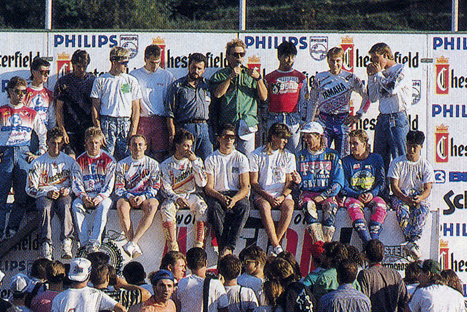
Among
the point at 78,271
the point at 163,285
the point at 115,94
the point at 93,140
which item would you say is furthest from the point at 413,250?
the point at 78,271

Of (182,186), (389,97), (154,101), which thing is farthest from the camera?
(154,101)

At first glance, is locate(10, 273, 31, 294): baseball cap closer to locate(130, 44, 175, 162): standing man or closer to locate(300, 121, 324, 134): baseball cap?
locate(130, 44, 175, 162): standing man

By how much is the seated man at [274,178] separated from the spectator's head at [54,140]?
2525mm

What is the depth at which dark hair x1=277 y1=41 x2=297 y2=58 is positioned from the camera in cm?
1301

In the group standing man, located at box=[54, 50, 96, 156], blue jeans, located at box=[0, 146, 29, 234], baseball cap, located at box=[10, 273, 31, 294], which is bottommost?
baseball cap, located at box=[10, 273, 31, 294]

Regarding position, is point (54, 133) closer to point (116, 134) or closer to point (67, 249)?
point (116, 134)

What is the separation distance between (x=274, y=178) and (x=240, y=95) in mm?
1386

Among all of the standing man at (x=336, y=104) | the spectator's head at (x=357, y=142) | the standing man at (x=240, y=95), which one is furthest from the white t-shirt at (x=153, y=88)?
the spectator's head at (x=357, y=142)

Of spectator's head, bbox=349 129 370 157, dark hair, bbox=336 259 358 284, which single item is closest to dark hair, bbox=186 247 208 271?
dark hair, bbox=336 259 358 284

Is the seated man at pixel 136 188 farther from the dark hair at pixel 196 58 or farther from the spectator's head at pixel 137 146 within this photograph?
the dark hair at pixel 196 58

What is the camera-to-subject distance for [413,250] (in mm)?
12164

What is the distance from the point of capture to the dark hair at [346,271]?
915 centimetres

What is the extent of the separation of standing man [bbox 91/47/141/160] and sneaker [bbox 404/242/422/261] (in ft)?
13.0

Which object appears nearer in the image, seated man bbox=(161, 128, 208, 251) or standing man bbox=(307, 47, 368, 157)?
seated man bbox=(161, 128, 208, 251)
